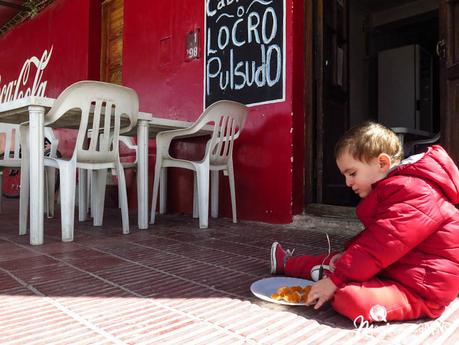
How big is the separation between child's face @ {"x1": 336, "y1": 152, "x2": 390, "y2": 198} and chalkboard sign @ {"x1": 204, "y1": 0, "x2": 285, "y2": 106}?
200cm

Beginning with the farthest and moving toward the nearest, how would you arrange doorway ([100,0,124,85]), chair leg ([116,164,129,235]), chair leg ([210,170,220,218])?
doorway ([100,0,124,85]) → chair leg ([210,170,220,218]) → chair leg ([116,164,129,235])

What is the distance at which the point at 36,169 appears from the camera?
7.84 ft

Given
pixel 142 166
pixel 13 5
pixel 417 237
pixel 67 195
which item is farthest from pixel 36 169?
pixel 13 5

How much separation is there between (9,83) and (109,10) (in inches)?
129

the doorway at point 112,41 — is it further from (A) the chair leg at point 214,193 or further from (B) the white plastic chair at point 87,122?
(B) the white plastic chair at point 87,122

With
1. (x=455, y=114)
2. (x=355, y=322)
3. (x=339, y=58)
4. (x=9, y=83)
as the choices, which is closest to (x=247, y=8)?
(x=339, y=58)

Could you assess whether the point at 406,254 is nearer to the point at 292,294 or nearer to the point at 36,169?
the point at 292,294

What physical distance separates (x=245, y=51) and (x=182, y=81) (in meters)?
0.90

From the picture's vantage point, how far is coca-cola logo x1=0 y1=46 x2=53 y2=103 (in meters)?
6.52

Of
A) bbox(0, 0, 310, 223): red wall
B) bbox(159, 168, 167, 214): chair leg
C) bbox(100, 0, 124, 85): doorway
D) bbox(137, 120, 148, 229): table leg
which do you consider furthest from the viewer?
bbox(100, 0, 124, 85): doorway

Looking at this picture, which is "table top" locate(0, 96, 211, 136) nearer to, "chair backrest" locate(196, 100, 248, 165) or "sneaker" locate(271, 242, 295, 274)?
"chair backrest" locate(196, 100, 248, 165)

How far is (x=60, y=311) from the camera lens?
1282 millimetres

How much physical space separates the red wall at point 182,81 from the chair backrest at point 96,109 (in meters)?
1.16

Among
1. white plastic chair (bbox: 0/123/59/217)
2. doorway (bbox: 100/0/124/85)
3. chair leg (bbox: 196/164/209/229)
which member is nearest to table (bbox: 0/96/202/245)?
chair leg (bbox: 196/164/209/229)
